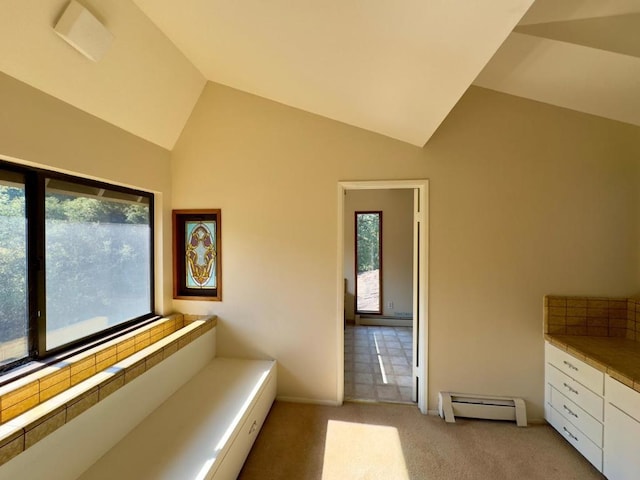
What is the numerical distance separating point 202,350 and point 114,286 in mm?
854

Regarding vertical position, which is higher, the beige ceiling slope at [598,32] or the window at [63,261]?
the beige ceiling slope at [598,32]

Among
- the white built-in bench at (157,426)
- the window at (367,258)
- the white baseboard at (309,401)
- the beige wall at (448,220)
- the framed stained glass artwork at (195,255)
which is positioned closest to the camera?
the white built-in bench at (157,426)

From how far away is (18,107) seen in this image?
4.53ft

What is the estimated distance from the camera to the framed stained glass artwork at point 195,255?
2586 mm

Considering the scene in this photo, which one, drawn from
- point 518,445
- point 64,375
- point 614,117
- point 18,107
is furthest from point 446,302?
point 18,107

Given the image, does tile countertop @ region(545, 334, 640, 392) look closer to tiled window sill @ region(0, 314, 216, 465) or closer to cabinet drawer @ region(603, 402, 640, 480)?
cabinet drawer @ region(603, 402, 640, 480)

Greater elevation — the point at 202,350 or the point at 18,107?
the point at 18,107

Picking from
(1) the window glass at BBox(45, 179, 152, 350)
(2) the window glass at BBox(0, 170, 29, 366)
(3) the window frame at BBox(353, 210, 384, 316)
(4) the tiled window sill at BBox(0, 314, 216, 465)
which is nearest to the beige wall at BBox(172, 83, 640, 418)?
(1) the window glass at BBox(45, 179, 152, 350)

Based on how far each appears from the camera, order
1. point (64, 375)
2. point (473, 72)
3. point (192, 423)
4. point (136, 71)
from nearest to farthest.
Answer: point (473, 72) → point (64, 375) → point (192, 423) → point (136, 71)

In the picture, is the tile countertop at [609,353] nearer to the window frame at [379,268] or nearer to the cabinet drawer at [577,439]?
the cabinet drawer at [577,439]

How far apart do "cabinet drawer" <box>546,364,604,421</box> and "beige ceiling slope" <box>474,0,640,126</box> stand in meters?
1.95

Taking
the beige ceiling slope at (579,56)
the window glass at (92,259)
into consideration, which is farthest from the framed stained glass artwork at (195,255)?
the beige ceiling slope at (579,56)

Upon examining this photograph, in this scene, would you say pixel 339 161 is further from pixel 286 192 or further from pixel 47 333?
pixel 47 333

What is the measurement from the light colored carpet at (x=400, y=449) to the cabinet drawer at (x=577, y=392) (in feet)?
1.17
